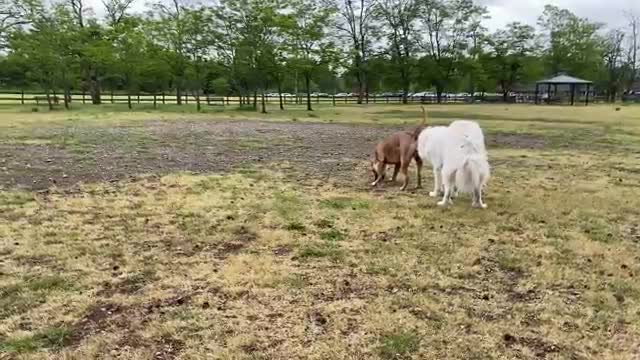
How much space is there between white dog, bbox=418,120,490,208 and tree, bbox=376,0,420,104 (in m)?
43.4

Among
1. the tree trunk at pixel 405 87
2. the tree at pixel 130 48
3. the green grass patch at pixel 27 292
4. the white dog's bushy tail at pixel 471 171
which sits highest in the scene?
the tree at pixel 130 48

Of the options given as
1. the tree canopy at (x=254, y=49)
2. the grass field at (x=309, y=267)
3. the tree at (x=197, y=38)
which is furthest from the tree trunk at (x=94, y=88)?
the grass field at (x=309, y=267)

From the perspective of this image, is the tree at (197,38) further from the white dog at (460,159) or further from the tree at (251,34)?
the white dog at (460,159)

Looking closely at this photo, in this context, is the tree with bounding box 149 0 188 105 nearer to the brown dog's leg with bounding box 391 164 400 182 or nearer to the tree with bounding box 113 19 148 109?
the tree with bounding box 113 19 148 109

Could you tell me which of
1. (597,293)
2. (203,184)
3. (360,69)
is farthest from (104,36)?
(597,293)

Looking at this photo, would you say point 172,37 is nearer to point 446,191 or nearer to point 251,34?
point 251,34

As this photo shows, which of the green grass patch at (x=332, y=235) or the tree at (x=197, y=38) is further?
the tree at (x=197, y=38)

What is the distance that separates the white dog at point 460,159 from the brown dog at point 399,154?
2.14ft

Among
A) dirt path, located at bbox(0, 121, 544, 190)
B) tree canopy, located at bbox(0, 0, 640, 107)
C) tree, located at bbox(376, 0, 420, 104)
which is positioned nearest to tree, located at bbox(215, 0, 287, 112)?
tree canopy, located at bbox(0, 0, 640, 107)

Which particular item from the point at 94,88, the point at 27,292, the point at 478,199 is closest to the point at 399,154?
the point at 478,199

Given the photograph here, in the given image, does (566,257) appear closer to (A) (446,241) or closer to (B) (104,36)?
(A) (446,241)

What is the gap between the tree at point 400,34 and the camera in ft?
157

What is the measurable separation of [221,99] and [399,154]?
36.5 m

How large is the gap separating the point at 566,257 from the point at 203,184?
16.2ft
